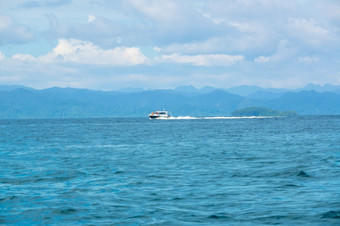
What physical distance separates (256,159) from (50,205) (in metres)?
28.7

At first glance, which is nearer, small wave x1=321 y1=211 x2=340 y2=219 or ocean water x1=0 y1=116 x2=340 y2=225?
small wave x1=321 y1=211 x2=340 y2=219

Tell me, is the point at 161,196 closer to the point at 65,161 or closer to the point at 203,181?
the point at 203,181

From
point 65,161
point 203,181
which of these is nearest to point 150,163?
point 65,161

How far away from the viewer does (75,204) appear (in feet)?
89.5

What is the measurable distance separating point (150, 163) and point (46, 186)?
1604 cm

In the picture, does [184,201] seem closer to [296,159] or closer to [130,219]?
[130,219]

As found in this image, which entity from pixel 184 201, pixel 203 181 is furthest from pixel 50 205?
pixel 203 181

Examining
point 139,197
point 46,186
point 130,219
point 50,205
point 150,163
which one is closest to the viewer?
point 130,219

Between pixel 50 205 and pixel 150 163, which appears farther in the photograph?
pixel 150 163

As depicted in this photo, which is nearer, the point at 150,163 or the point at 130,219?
the point at 130,219

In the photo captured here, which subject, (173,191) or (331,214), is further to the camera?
(173,191)

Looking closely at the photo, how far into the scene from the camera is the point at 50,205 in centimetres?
2716

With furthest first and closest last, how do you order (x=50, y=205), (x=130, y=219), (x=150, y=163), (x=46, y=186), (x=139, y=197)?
(x=150, y=163) → (x=46, y=186) → (x=139, y=197) → (x=50, y=205) → (x=130, y=219)

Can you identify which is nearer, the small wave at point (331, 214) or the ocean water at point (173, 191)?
the small wave at point (331, 214)
